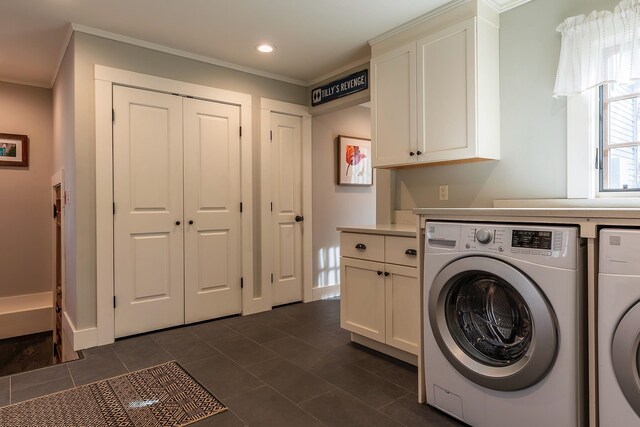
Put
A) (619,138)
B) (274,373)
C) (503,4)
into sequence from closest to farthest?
(619,138) < (274,373) < (503,4)

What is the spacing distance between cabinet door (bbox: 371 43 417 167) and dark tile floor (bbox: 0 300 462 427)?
141 cm

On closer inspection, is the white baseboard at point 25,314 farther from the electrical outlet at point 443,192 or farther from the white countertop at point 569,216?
the white countertop at point 569,216

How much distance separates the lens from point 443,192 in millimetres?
2793

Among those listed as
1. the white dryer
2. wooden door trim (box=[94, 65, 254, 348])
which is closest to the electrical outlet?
the white dryer

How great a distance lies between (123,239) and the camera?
2.91m

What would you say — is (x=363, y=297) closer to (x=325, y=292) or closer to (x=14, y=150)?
(x=325, y=292)

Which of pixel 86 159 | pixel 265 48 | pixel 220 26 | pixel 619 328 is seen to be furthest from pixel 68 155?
pixel 619 328

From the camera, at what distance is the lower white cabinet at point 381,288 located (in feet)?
7.45

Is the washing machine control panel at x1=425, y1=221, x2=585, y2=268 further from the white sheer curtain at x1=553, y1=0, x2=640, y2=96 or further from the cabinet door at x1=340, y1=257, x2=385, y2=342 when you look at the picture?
the white sheer curtain at x1=553, y1=0, x2=640, y2=96

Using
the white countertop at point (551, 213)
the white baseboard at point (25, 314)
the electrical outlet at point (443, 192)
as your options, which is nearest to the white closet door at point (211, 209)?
the electrical outlet at point (443, 192)

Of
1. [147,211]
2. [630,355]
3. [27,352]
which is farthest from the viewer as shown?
[27,352]

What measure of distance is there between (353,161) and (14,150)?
3571mm

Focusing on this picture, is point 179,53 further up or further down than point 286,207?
further up

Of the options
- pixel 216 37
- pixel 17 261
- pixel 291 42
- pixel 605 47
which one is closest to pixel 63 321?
pixel 17 261
